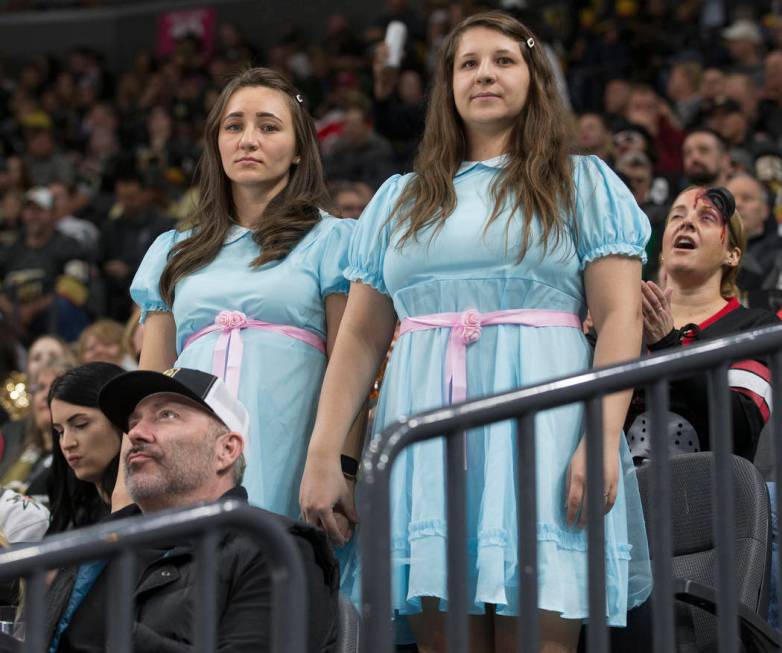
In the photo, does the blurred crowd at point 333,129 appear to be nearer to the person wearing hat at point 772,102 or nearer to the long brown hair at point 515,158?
the person wearing hat at point 772,102

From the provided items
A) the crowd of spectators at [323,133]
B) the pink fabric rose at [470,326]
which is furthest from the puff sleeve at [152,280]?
the pink fabric rose at [470,326]

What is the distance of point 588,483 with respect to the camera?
259 cm

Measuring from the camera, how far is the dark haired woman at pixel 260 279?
3.62 meters

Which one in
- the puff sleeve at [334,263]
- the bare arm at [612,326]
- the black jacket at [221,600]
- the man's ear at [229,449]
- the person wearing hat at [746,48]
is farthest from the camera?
the person wearing hat at [746,48]

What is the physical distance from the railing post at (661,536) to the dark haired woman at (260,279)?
122 cm

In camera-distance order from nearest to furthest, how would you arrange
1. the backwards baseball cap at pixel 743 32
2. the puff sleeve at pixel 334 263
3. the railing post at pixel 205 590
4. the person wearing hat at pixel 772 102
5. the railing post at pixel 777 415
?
the railing post at pixel 205 590 → the railing post at pixel 777 415 → the puff sleeve at pixel 334 263 → the person wearing hat at pixel 772 102 → the backwards baseball cap at pixel 743 32

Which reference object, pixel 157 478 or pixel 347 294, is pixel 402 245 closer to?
pixel 347 294

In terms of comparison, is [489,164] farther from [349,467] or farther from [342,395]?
[349,467]

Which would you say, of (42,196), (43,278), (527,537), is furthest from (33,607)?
(42,196)

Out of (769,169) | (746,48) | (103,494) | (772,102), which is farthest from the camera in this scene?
(746,48)

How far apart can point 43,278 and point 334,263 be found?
675 centimetres

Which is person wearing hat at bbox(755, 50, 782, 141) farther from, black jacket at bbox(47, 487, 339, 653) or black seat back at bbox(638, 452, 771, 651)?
black jacket at bbox(47, 487, 339, 653)

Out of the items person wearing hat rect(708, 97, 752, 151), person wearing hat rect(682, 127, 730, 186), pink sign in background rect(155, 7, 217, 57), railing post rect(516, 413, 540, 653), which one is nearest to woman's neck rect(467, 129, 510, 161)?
railing post rect(516, 413, 540, 653)

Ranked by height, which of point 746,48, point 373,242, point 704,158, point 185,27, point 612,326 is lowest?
point 612,326
